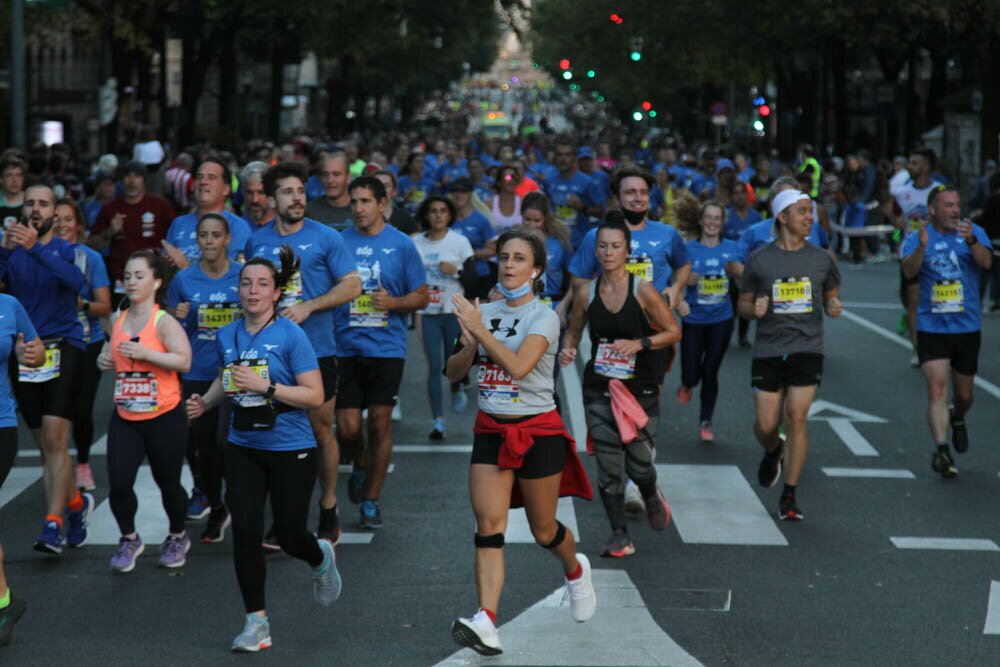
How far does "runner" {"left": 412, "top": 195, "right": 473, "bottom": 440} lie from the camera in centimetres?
1368

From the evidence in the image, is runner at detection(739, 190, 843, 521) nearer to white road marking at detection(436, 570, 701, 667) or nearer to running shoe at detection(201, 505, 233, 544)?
white road marking at detection(436, 570, 701, 667)

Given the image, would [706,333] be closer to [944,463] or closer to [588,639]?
[944,463]

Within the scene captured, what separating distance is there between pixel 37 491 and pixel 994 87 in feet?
85.2

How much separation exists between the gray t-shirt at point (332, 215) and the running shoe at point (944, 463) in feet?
13.4

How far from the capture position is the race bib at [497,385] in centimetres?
778

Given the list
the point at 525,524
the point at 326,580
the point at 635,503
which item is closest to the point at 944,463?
the point at 635,503

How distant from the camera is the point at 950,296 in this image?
1218cm

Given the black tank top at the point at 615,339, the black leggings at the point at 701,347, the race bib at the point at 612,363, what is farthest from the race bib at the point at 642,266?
the black leggings at the point at 701,347

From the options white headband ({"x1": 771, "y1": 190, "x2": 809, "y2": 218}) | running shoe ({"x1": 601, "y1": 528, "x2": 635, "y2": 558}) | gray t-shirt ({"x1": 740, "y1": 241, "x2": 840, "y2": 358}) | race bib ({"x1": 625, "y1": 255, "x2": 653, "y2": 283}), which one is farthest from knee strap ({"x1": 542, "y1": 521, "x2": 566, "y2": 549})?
race bib ({"x1": 625, "y1": 255, "x2": 653, "y2": 283})

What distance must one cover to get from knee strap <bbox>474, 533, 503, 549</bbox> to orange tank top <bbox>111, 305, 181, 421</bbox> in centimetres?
212

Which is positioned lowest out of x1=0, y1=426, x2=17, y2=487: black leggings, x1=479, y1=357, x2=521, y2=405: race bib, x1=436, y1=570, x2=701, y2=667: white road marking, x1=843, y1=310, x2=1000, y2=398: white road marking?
x1=843, y1=310, x2=1000, y2=398: white road marking

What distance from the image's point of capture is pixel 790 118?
6750 cm

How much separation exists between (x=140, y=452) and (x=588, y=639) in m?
2.47

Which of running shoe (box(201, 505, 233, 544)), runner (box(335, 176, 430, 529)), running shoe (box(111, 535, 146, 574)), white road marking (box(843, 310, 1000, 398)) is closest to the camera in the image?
running shoe (box(111, 535, 146, 574))
